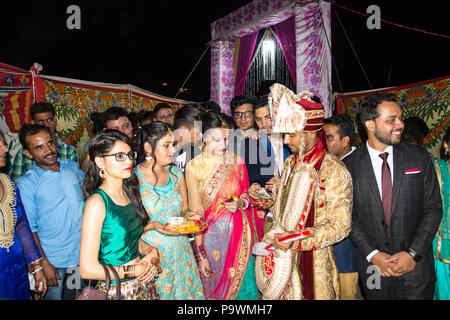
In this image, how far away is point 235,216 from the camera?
2.98 metres

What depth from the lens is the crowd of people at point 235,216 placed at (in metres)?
2.04

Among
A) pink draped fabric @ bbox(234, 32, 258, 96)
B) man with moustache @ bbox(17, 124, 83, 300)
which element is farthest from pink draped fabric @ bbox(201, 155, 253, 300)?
pink draped fabric @ bbox(234, 32, 258, 96)

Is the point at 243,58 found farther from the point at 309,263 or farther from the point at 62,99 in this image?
the point at 309,263

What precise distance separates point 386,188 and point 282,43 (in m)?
5.55

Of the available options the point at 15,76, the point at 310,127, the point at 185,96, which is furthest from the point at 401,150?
the point at 185,96

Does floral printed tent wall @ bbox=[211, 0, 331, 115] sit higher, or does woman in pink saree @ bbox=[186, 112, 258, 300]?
floral printed tent wall @ bbox=[211, 0, 331, 115]

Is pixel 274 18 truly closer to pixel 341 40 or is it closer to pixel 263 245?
pixel 263 245

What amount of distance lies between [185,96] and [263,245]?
68.5 ft

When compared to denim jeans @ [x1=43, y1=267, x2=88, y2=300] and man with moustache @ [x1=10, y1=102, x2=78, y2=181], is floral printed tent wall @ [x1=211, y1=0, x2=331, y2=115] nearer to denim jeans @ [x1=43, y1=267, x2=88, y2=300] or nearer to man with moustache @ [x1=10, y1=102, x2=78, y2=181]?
man with moustache @ [x1=10, y1=102, x2=78, y2=181]

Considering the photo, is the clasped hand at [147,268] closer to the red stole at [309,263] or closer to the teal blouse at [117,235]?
the teal blouse at [117,235]

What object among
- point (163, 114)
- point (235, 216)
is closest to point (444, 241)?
point (235, 216)

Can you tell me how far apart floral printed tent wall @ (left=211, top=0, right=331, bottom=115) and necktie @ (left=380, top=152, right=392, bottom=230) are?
11.6ft

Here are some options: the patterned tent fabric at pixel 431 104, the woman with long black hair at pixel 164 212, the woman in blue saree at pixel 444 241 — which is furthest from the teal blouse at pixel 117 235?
the patterned tent fabric at pixel 431 104

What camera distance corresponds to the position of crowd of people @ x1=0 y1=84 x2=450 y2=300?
6.70 ft
